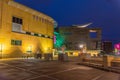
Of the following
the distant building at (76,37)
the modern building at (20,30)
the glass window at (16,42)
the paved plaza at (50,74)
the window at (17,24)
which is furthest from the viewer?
the distant building at (76,37)

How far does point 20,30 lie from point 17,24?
1.51 meters

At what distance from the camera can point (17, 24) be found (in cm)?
3634

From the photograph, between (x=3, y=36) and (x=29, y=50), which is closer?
(x=3, y=36)

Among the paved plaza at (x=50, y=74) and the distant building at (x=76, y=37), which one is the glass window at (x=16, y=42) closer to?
the paved plaza at (x=50, y=74)

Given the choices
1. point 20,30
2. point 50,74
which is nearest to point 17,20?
point 20,30

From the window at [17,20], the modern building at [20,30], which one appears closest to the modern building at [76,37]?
the modern building at [20,30]

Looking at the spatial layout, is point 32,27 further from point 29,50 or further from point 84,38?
point 84,38

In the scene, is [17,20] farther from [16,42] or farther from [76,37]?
[76,37]

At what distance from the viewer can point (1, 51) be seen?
31344 millimetres

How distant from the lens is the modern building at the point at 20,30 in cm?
3275

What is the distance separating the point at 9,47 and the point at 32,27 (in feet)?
32.8

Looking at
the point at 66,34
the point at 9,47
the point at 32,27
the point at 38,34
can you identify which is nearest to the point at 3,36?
Answer: the point at 9,47

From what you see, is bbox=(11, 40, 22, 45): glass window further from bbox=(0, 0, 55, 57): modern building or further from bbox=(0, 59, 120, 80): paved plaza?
bbox=(0, 59, 120, 80): paved plaza

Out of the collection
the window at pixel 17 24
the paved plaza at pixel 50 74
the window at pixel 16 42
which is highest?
the window at pixel 17 24
